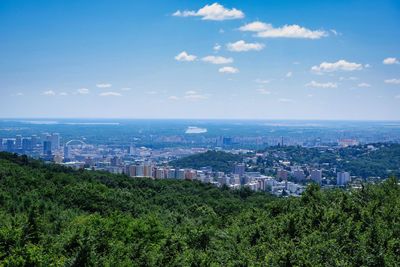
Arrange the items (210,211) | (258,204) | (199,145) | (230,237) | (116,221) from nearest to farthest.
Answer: (230,237), (116,221), (210,211), (258,204), (199,145)

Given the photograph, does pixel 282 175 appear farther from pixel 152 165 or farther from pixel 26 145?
pixel 26 145

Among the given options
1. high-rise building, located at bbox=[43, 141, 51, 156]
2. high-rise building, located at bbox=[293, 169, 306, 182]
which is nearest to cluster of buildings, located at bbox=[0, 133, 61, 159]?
high-rise building, located at bbox=[43, 141, 51, 156]

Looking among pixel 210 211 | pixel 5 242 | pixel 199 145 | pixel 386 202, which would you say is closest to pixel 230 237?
pixel 386 202

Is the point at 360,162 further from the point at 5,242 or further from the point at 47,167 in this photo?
the point at 5,242

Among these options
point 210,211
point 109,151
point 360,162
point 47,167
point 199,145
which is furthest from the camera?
point 199,145

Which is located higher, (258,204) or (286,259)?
(286,259)

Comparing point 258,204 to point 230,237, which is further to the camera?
point 258,204

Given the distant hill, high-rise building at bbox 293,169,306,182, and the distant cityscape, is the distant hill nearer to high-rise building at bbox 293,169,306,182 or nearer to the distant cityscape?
the distant cityscape

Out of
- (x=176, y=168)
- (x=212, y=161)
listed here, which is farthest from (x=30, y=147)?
(x=212, y=161)
